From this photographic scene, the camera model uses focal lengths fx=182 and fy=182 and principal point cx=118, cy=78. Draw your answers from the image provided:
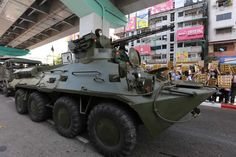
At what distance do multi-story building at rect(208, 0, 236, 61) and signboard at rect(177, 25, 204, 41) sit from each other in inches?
77.7

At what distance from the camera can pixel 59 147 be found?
10.8 feet

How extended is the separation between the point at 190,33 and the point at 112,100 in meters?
31.3

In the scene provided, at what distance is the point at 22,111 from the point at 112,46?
3.43 meters

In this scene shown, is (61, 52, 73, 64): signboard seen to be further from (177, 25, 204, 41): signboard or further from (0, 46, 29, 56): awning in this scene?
(177, 25, 204, 41): signboard

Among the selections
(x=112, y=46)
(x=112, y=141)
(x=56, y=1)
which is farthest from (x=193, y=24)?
(x=112, y=141)

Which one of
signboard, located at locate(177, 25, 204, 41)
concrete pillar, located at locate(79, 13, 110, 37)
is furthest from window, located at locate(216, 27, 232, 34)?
concrete pillar, located at locate(79, 13, 110, 37)

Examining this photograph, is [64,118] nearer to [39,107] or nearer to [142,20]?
[39,107]

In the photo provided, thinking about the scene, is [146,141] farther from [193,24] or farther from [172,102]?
[193,24]

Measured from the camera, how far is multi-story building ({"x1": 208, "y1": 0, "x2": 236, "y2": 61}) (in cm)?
2783

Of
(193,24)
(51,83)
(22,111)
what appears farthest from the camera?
(193,24)

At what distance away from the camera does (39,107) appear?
14.8 feet

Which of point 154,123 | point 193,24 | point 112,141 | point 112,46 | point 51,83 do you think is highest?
point 193,24

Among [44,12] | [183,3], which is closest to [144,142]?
[44,12]

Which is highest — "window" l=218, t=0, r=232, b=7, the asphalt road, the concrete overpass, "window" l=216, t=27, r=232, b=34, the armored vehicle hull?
"window" l=218, t=0, r=232, b=7
